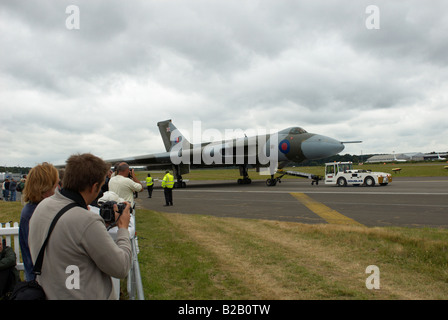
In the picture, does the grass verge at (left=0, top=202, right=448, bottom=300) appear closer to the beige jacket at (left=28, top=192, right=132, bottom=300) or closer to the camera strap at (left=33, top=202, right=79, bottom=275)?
the beige jacket at (left=28, top=192, right=132, bottom=300)

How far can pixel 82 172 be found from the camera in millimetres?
2264

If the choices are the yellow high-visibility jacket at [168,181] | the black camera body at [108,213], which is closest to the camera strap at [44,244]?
the black camera body at [108,213]

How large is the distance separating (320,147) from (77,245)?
77.7 ft

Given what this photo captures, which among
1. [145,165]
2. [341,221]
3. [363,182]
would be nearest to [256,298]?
[341,221]

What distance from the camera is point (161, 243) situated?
Answer: 7.48 meters

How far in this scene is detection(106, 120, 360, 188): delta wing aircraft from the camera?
24625mm

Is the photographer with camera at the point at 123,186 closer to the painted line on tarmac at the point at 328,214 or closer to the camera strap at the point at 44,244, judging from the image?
the camera strap at the point at 44,244

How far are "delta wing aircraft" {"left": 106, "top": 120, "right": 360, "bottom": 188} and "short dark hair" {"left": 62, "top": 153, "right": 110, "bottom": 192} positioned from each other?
23.4 meters

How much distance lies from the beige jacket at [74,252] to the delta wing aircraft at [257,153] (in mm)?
23526

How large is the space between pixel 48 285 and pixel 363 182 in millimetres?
23832

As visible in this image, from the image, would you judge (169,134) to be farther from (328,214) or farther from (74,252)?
(74,252)

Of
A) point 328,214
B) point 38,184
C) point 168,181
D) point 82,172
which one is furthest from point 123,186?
point 168,181

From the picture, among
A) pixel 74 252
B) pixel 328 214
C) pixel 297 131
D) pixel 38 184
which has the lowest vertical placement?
pixel 328 214
